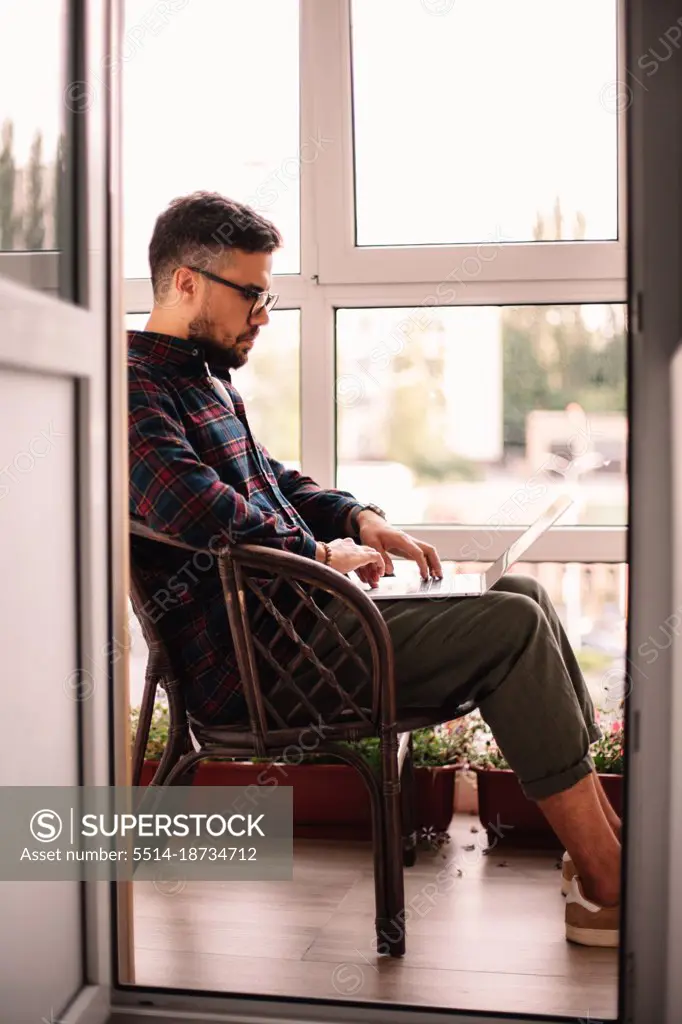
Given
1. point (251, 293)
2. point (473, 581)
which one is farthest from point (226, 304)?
point (473, 581)

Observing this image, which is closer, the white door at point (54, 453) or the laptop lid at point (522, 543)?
the white door at point (54, 453)

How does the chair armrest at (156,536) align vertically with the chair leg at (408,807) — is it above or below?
above

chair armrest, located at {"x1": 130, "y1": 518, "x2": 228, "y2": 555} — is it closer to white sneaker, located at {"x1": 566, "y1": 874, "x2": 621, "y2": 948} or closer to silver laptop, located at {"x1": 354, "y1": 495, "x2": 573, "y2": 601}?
silver laptop, located at {"x1": 354, "y1": 495, "x2": 573, "y2": 601}

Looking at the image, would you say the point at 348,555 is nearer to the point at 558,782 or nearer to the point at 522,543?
the point at 522,543

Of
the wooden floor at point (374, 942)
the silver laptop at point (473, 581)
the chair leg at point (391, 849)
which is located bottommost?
the wooden floor at point (374, 942)

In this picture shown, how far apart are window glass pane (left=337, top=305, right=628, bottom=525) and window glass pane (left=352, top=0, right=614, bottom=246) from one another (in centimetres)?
23

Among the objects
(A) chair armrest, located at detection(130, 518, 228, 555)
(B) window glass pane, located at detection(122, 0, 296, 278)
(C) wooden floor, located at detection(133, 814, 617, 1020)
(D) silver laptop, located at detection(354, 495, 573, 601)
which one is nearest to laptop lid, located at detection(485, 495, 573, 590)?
(D) silver laptop, located at detection(354, 495, 573, 601)

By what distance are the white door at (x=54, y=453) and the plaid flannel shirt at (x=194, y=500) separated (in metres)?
0.30

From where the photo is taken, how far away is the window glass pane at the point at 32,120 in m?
1.42

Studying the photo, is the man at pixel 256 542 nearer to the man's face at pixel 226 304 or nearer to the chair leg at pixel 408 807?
the man's face at pixel 226 304

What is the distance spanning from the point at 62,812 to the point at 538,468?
69.3 inches

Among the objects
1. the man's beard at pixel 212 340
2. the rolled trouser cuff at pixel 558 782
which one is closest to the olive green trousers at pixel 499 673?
the rolled trouser cuff at pixel 558 782

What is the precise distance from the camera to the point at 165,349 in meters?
2.21

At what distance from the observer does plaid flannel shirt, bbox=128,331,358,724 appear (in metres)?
1.98
